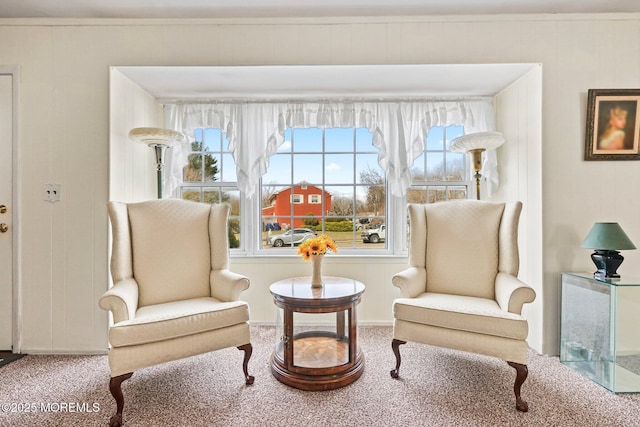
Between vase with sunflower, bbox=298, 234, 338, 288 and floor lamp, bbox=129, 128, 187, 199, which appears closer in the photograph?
vase with sunflower, bbox=298, 234, 338, 288

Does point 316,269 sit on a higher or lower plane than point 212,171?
lower

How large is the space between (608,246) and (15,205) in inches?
167

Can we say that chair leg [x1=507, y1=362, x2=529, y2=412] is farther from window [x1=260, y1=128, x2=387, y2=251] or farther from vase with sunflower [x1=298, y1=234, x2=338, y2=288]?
window [x1=260, y1=128, x2=387, y2=251]

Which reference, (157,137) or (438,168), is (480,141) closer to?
(438,168)

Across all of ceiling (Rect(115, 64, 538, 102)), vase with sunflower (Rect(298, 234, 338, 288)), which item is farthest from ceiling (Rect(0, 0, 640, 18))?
vase with sunflower (Rect(298, 234, 338, 288))

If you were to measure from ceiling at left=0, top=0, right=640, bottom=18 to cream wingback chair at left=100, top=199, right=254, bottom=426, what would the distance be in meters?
1.47

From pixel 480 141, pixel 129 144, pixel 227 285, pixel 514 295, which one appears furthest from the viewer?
pixel 129 144

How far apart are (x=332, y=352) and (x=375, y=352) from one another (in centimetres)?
44

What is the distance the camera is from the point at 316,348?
2.08 m

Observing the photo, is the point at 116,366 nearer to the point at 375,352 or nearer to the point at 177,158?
the point at 375,352

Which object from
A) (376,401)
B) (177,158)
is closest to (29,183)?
(177,158)

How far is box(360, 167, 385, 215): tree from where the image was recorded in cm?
300

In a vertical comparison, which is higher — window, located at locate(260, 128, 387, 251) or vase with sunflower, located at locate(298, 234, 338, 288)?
window, located at locate(260, 128, 387, 251)

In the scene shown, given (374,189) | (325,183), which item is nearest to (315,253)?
(325,183)
